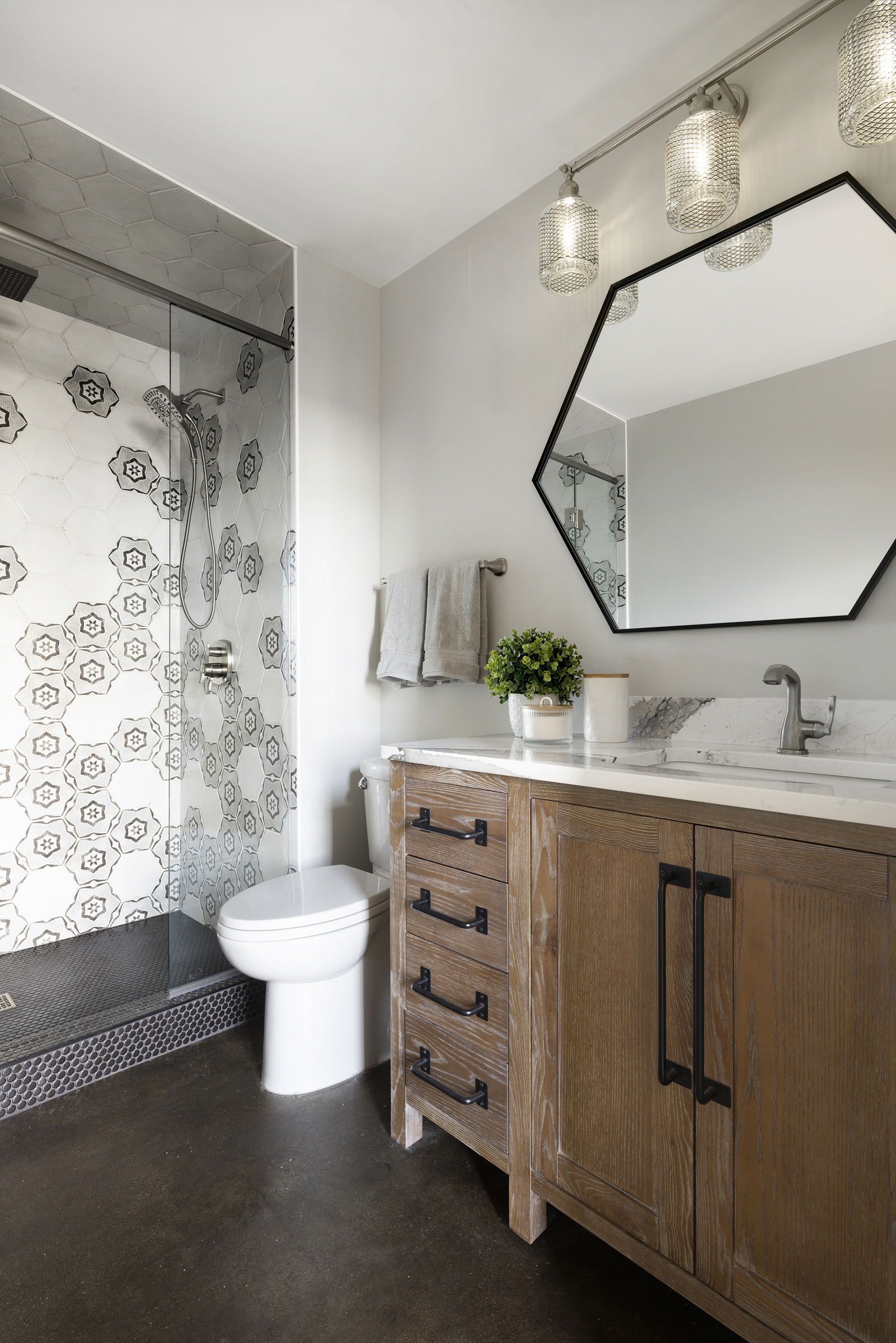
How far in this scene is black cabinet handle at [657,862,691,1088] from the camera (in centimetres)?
100

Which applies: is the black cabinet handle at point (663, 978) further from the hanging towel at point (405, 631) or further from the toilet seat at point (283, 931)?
the hanging towel at point (405, 631)

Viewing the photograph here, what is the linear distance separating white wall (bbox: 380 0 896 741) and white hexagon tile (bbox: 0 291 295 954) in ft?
1.37

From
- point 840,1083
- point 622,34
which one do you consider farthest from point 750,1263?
point 622,34

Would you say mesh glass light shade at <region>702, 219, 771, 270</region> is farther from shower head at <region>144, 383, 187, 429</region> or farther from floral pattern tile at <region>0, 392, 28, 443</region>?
floral pattern tile at <region>0, 392, 28, 443</region>

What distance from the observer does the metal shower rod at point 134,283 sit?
162 cm

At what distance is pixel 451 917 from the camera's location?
1345 millimetres

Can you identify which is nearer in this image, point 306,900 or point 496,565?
point 306,900

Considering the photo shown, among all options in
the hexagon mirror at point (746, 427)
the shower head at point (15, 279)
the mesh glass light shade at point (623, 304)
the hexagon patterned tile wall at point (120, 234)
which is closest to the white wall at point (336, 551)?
the hexagon patterned tile wall at point (120, 234)

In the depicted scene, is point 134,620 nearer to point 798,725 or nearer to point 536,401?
point 536,401

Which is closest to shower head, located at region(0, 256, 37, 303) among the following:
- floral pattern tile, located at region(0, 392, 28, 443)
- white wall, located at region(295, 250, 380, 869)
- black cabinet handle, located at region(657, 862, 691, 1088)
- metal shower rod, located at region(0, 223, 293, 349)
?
metal shower rod, located at region(0, 223, 293, 349)

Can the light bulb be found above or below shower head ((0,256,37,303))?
below

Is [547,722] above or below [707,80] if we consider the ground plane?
below

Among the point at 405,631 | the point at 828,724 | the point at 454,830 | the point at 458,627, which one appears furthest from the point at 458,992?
the point at 405,631

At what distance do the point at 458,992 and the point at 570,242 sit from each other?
5.32ft
